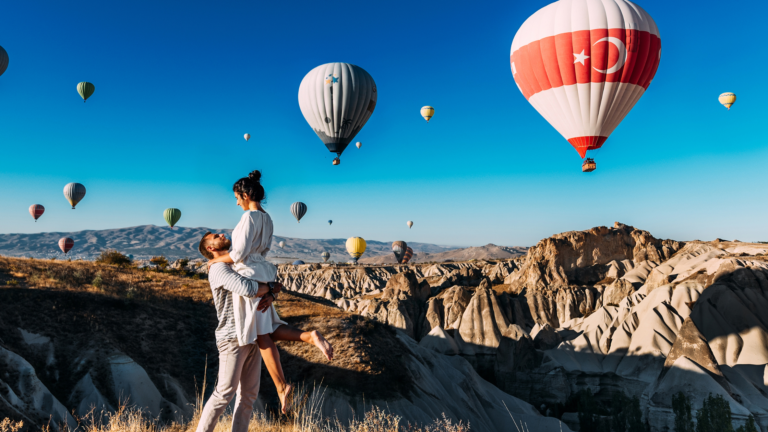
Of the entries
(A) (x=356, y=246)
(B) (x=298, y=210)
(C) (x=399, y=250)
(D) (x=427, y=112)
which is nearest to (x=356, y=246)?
(A) (x=356, y=246)

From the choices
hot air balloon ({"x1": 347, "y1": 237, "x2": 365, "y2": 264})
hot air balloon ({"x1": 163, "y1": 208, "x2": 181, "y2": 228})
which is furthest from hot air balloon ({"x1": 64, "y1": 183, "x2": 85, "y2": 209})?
hot air balloon ({"x1": 347, "y1": 237, "x2": 365, "y2": 264})

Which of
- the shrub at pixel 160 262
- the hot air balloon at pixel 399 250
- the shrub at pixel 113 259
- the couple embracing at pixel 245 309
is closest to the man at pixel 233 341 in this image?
the couple embracing at pixel 245 309

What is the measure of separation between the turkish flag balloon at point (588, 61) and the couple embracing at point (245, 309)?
24.5 m

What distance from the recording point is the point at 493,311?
187ft

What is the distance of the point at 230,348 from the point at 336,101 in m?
30.4

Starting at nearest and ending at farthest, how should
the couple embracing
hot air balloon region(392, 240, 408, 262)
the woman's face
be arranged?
the couple embracing, the woman's face, hot air balloon region(392, 240, 408, 262)

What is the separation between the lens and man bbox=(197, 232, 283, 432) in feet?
13.0

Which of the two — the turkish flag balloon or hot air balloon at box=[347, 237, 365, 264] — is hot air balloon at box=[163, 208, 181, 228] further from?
the turkish flag balloon

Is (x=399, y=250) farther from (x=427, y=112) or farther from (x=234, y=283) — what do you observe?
(x=234, y=283)

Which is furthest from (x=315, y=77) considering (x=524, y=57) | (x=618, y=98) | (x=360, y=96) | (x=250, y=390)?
(x=250, y=390)

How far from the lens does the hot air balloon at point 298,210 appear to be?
7453cm

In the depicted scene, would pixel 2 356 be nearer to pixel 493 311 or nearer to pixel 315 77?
pixel 315 77

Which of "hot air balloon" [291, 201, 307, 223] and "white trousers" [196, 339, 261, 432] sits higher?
"hot air balloon" [291, 201, 307, 223]

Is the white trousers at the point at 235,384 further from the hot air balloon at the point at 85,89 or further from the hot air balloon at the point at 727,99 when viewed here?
the hot air balloon at the point at 727,99
